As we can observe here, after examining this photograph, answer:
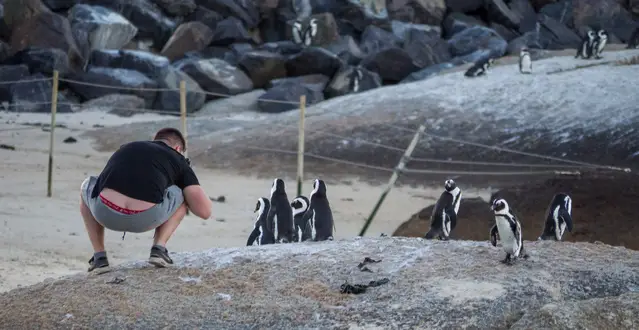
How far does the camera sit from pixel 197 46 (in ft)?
66.9

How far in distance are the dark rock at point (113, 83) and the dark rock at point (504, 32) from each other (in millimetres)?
9496

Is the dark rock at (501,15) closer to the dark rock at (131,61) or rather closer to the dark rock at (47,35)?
the dark rock at (131,61)

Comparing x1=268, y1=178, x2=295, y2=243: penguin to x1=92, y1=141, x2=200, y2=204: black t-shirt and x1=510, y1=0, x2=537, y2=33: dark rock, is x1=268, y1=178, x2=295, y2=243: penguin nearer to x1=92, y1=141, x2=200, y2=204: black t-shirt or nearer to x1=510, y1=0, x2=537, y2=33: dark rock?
x1=92, y1=141, x2=200, y2=204: black t-shirt

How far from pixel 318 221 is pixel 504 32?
18405mm

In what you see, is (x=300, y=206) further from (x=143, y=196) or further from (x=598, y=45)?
(x=598, y=45)

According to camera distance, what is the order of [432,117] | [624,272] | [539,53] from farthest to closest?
[539,53] < [432,117] < [624,272]

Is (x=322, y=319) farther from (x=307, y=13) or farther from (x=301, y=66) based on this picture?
(x=307, y=13)

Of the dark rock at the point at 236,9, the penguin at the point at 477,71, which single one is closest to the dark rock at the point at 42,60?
the dark rock at the point at 236,9

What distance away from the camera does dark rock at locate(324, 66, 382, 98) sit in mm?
16547

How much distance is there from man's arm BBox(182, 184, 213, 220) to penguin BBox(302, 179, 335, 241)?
1776 mm

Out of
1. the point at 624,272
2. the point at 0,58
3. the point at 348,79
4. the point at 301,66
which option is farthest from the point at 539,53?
the point at 624,272

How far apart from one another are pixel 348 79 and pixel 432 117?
5551 millimetres

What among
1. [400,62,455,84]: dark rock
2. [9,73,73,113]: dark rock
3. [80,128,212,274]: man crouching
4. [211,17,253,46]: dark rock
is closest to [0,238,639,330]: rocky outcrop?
[80,128,212,274]: man crouching

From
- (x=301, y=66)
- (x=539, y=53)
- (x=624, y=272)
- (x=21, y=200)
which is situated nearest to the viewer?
(x=624, y=272)
